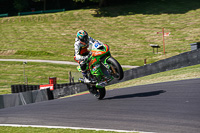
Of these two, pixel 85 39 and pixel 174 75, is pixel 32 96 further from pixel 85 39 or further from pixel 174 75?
pixel 174 75

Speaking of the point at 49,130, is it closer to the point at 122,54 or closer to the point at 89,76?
the point at 89,76

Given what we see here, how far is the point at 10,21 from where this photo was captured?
55625mm

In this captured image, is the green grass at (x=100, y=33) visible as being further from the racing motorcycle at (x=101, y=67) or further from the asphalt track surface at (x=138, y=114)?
the asphalt track surface at (x=138, y=114)

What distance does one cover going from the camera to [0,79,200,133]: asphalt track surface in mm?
6352

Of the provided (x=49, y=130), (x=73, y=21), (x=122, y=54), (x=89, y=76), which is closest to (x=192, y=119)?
(x=49, y=130)

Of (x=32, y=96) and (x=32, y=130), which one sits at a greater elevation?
(x=32, y=130)

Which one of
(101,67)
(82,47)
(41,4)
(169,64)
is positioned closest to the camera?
(101,67)

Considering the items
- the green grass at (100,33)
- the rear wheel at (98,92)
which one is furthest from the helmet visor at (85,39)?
the green grass at (100,33)

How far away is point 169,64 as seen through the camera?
635 inches

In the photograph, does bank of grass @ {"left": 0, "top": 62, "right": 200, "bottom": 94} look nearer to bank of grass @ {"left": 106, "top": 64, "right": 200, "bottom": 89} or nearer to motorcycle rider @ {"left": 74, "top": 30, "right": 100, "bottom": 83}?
bank of grass @ {"left": 106, "top": 64, "right": 200, "bottom": 89}

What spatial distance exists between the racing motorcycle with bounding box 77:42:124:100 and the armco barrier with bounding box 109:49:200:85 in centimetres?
666

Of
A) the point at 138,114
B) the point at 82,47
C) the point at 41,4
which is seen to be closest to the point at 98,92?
the point at 82,47

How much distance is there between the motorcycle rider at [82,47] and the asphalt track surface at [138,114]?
60.3 inches

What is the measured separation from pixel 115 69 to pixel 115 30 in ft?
131
